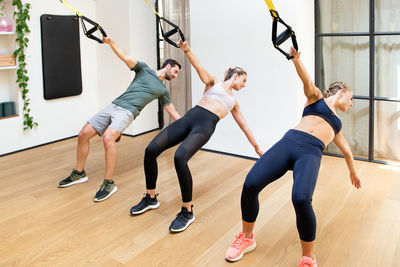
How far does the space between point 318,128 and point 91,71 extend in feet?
13.2

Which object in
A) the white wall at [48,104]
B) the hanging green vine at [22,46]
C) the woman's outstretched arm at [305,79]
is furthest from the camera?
the white wall at [48,104]

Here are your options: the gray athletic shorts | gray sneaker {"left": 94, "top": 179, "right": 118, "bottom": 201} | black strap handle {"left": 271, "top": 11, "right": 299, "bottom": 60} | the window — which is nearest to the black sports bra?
black strap handle {"left": 271, "top": 11, "right": 299, "bottom": 60}

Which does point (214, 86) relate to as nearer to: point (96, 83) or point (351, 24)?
point (351, 24)

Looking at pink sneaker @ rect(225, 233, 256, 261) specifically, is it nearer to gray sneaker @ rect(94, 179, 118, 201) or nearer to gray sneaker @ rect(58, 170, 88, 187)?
gray sneaker @ rect(94, 179, 118, 201)

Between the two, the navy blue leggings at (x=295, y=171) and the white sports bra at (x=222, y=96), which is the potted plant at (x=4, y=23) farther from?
the navy blue leggings at (x=295, y=171)

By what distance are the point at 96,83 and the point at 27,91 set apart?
3.66 ft

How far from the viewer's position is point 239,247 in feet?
9.11

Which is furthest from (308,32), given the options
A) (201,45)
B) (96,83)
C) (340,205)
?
(96,83)

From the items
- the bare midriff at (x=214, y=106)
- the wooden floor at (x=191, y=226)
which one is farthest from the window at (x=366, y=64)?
the bare midriff at (x=214, y=106)

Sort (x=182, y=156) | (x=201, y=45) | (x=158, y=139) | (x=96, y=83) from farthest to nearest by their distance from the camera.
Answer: (x=96, y=83)
(x=201, y=45)
(x=158, y=139)
(x=182, y=156)

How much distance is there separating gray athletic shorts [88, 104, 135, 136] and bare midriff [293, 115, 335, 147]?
1764 mm

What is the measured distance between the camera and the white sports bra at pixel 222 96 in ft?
11.4

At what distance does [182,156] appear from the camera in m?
3.12

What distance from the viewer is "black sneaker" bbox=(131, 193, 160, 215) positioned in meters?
3.44
